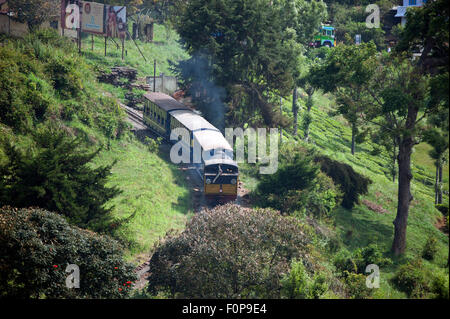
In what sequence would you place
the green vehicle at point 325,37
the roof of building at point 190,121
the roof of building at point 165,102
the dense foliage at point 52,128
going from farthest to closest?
the green vehicle at point 325,37 → the roof of building at point 165,102 → the roof of building at point 190,121 → the dense foliage at point 52,128

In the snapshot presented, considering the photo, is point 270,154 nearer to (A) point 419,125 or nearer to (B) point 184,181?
(B) point 184,181

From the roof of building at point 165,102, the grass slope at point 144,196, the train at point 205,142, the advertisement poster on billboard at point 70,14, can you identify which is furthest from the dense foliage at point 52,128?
the advertisement poster on billboard at point 70,14

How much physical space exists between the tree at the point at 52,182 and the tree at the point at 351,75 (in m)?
16.4

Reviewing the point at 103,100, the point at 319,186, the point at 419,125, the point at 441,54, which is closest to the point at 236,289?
the point at 441,54

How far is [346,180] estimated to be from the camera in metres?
35.6

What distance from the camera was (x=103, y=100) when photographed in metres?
39.6

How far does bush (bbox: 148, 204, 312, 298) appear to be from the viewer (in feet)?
59.8

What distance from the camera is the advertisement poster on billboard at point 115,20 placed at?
53875mm

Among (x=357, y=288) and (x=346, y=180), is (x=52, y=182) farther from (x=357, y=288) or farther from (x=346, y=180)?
(x=346, y=180)

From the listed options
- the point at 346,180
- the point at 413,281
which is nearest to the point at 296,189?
the point at 346,180

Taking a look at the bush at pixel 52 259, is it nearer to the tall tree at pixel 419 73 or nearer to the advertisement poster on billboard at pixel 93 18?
the tall tree at pixel 419 73

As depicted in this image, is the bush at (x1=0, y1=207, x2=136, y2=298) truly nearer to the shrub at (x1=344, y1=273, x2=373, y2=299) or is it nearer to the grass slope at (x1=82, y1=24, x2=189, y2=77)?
the shrub at (x1=344, y1=273, x2=373, y2=299)

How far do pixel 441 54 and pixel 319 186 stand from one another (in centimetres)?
1679

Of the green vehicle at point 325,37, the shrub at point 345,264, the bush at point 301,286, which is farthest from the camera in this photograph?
the green vehicle at point 325,37
